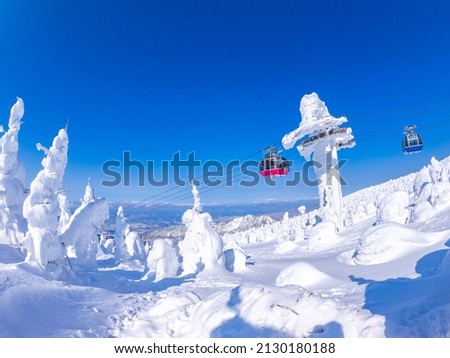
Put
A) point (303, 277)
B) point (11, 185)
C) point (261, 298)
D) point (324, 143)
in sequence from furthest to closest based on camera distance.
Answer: point (324, 143) → point (11, 185) → point (303, 277) → point (261, 298)

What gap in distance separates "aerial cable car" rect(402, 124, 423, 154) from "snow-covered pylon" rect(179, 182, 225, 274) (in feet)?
42.7

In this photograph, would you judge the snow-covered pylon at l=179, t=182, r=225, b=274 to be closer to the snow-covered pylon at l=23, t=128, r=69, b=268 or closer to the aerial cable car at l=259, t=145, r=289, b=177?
the aerial cable car at l=259, t=145, r=289, b=177

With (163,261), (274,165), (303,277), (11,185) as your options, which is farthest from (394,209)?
(11,185)

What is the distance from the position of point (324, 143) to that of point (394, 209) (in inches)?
312

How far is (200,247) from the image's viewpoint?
2422 cm

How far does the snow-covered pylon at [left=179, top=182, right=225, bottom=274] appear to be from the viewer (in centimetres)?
2378

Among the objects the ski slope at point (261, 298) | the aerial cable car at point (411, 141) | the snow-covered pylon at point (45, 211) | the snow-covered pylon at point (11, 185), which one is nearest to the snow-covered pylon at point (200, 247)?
the ski slope at point (261, 298)

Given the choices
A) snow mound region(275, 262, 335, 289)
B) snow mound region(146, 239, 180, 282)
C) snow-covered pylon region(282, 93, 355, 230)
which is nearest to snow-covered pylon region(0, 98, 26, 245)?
snow mound region(146, 239, 180, 282)

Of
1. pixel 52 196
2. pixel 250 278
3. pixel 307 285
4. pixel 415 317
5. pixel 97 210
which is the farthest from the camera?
pixel 97 210

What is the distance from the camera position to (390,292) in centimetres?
1091

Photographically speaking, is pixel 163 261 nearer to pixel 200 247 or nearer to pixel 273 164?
pixel 200 247

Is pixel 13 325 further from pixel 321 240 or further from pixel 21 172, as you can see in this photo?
pixel 321 240

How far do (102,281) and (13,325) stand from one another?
9444mm

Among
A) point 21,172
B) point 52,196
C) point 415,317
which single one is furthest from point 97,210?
point 415,317
